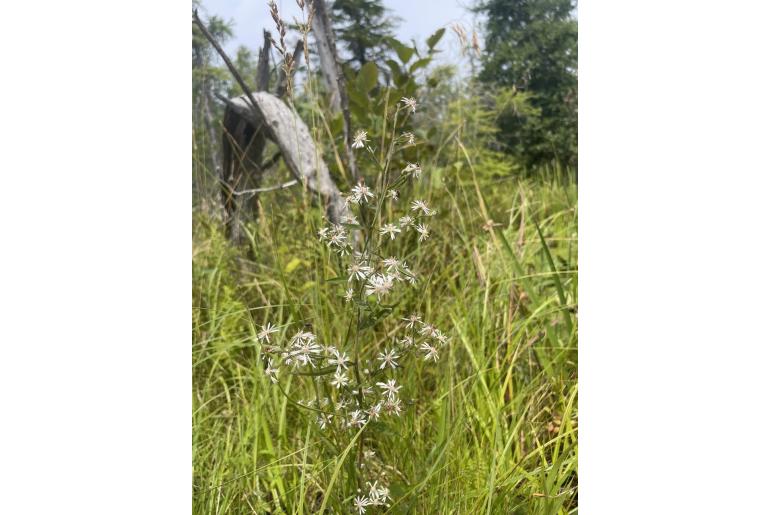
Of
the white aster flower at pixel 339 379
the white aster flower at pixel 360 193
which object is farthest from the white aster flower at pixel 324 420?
the white aster flower at pixel 360 193

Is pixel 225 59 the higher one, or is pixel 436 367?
pixel 225 59

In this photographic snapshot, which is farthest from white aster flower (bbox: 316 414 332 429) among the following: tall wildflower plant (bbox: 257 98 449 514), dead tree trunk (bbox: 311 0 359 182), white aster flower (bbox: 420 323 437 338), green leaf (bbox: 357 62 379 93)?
green leaf (bbox: 357 62 379 93)

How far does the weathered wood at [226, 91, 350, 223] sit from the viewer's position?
6.89 feet

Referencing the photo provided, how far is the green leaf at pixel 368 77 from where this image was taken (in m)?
2.05

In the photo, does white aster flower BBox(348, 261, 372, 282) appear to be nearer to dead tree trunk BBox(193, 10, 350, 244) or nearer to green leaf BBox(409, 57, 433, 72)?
dead tree trunk BBox(193, 10, 350, 244)

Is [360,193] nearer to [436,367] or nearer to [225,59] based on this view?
[436,367]

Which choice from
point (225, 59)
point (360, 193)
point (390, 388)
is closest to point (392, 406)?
point (390, 388)

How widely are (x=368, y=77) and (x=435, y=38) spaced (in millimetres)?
225

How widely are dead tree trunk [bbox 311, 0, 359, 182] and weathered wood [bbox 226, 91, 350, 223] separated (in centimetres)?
9

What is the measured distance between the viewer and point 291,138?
2209mm

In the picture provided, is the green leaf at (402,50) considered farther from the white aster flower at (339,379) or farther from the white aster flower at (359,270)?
the white aster flower at (339,379)
